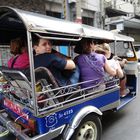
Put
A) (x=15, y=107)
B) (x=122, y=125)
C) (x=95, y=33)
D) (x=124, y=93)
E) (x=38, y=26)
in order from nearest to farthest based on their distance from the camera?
(x=38, y=26) → (x=15, y=107) → (x=95, y=33) → (x=122, y=125) → (x=124, y=93)

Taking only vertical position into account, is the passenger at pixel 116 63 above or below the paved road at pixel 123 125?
above

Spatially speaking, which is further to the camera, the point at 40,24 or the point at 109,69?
the point at 109,69

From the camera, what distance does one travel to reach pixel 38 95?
238cm

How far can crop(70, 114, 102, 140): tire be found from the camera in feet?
8.64

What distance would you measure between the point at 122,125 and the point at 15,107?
210 centimetres

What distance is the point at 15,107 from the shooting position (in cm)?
276

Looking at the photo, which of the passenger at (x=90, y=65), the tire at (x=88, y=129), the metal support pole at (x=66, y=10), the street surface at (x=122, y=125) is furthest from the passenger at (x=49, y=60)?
the metal support pole at (x=66, y=10)

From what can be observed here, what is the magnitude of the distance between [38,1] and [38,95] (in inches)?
336

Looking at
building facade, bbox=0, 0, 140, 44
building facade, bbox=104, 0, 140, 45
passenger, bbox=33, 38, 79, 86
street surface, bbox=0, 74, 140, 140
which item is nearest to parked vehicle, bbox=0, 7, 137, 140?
passenger, bbox=33, 38, 79, 86

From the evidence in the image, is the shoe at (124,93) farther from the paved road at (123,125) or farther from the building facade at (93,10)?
the building facade at (93,10)

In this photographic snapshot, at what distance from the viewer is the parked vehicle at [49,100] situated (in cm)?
225

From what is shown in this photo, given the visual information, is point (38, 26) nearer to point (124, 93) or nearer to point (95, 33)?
point (95, 33)

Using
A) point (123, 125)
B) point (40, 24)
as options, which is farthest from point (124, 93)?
point (40, 24)

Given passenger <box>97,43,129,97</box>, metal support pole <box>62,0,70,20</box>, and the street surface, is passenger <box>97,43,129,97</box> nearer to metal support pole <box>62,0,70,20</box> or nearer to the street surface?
the street surface
